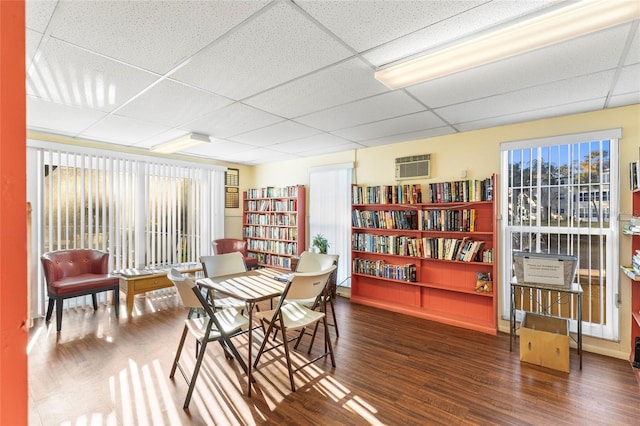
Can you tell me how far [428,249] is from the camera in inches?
165

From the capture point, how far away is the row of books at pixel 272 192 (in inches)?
224

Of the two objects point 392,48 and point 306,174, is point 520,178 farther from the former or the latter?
point 306,174

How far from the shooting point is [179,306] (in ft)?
15.0

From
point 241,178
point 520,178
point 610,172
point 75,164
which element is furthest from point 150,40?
point 241,178

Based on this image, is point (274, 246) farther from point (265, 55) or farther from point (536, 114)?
point (536, 114)

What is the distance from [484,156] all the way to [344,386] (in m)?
3.15

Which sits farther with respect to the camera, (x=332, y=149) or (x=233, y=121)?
(x=332, y=149)

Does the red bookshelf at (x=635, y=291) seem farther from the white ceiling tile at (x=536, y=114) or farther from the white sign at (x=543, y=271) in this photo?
the white ceiling tile at (x=536, y=114)

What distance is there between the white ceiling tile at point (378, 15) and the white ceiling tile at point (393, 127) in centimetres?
159

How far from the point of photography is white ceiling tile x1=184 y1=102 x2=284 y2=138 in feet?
10.5

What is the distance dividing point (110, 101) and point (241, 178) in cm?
370

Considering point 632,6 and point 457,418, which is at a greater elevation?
point 632,6

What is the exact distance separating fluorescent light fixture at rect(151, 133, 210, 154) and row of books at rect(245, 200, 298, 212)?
6.45 ft

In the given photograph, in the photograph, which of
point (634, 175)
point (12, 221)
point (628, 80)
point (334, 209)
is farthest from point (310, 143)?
point (12, 221)
